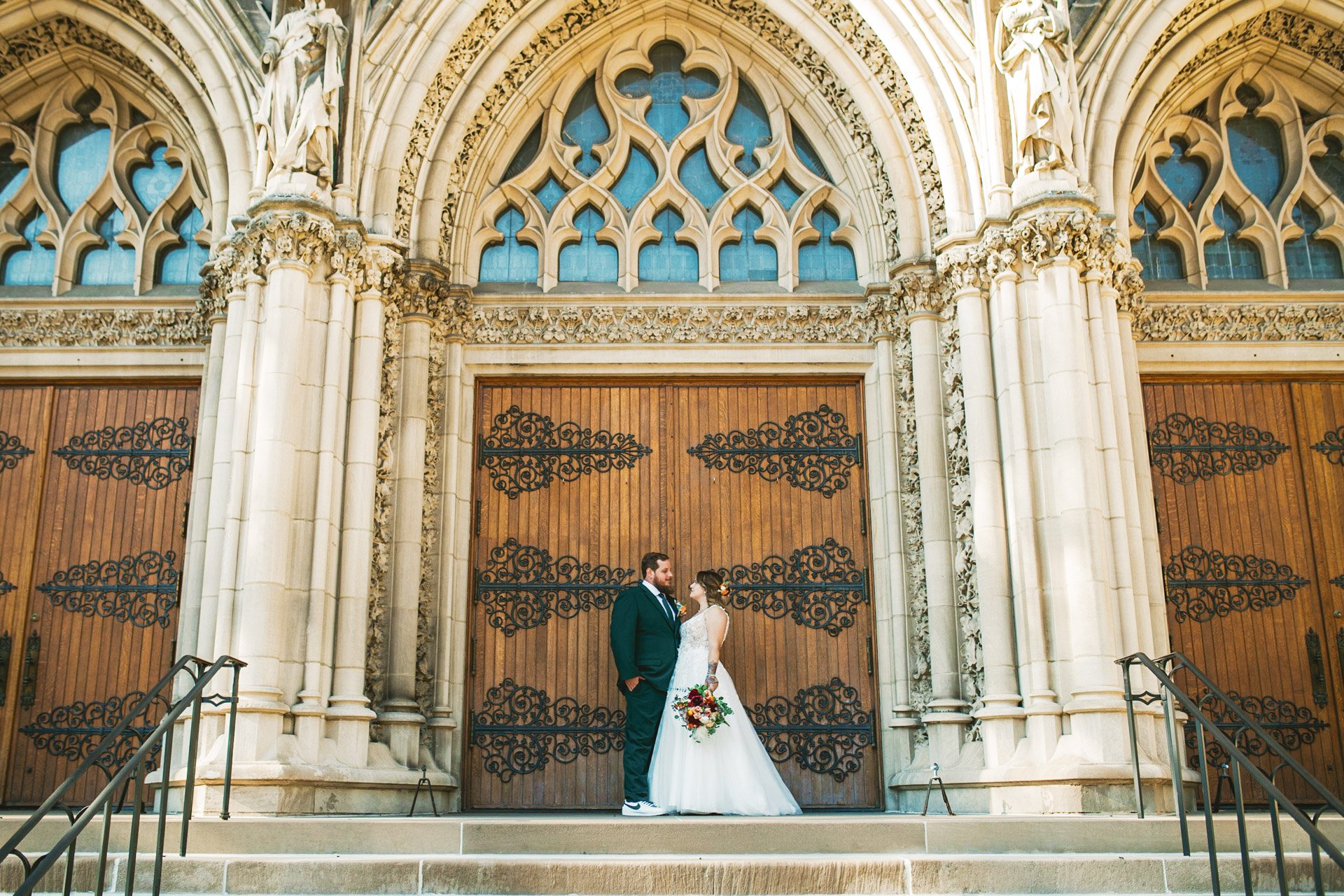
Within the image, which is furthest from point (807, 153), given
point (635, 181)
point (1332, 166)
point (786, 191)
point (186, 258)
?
point (186, 258)

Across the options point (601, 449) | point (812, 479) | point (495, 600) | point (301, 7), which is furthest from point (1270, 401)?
point (301, 7)

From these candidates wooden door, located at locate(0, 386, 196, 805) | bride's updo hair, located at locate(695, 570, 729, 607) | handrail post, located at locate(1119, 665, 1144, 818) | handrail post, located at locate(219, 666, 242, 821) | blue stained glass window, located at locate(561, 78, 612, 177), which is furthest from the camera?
blue stained glass window, located at locate(561, 78, 612, 177)

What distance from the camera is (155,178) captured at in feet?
33.8

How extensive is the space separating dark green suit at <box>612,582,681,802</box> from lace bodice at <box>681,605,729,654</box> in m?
0.09

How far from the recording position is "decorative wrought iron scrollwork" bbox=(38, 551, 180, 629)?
30.4ft

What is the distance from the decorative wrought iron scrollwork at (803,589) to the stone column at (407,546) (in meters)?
2.29

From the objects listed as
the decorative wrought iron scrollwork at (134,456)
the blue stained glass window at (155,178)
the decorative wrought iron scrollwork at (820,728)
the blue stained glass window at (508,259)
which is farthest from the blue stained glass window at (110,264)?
the decorative wrought iron scrollwork at (820,728)

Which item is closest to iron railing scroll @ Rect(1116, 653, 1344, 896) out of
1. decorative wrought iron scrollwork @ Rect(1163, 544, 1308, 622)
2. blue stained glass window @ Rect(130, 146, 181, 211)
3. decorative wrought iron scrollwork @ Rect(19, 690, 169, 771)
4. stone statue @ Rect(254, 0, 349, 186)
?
decorative wrought iron scrollwork @ Rect(1163, 544, 1308, 622)

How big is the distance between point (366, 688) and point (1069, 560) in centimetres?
469

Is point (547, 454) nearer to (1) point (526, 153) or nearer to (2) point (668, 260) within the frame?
(2) point (668, 260)

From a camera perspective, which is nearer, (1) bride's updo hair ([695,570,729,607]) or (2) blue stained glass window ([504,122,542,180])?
(1) bride's updo hair ([695,570,729,607])

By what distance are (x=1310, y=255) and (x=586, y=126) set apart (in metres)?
5.93

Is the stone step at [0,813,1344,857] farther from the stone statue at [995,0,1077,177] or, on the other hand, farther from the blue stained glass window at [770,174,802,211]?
the blue stained glass window at [770,174,802,211]

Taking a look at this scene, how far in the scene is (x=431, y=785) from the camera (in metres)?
8.42
